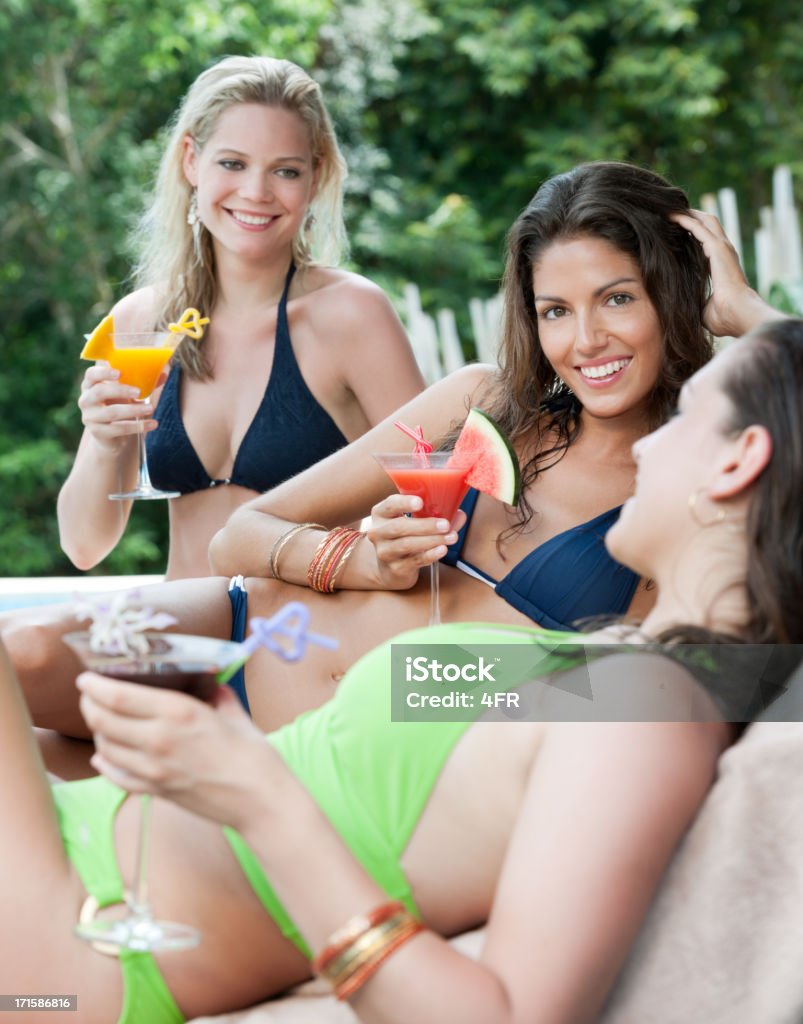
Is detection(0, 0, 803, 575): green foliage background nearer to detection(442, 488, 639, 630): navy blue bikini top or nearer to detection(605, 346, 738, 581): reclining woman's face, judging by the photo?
detection(442, 488, 639, 630): navy blue bikini top

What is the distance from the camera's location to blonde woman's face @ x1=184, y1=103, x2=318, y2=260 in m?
3.62

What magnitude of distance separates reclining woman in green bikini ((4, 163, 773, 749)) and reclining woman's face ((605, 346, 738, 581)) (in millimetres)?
777

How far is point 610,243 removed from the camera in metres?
2.68

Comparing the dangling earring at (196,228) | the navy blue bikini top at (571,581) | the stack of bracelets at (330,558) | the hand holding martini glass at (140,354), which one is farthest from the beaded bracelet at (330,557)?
the dangling earring at (196,228)

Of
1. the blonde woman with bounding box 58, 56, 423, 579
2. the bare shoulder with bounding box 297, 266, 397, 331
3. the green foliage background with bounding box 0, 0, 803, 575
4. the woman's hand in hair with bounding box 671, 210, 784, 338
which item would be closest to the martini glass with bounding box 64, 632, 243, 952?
the woman's hand in hair with bounding box 671, 210, 784, 338

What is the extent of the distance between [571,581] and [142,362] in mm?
1263

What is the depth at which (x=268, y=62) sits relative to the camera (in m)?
3.71

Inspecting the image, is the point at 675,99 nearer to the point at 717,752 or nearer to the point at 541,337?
the point at 541,337

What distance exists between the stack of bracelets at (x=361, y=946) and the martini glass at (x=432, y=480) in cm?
120

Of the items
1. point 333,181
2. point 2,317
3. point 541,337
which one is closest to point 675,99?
point 2,317

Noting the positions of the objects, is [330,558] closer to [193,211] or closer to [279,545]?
[279,545]

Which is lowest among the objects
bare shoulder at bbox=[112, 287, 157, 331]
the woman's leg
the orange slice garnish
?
the woman's leg

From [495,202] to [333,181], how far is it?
1172 cm

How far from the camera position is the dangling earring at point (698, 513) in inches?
67.5
